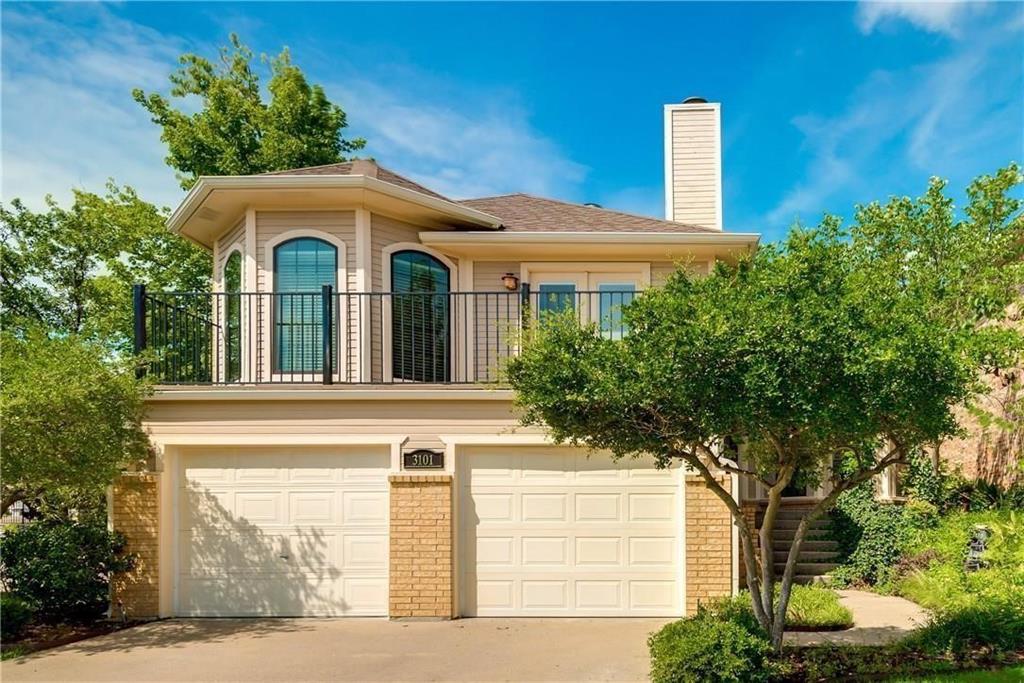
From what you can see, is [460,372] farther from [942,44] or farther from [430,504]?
[942,44]

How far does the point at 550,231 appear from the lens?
10.3 metres

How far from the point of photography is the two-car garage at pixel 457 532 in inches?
327

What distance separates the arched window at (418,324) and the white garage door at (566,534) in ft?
6.78

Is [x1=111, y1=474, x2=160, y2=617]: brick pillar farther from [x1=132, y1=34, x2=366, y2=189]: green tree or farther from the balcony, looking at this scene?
[x1=132, y1=34, x2=366, y2=189]: green tree

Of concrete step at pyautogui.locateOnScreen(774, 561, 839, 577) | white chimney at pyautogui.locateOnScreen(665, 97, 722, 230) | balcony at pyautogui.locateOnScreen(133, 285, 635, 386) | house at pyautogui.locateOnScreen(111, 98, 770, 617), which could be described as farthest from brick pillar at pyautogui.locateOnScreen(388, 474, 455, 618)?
white chimney at pyautogui.locateOnScreen(665, 97, 722, 230)

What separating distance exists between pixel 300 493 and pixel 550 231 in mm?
4840

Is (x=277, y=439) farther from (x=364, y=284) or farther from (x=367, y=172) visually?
(x=367, y=172)

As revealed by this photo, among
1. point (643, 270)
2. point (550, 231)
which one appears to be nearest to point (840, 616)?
point (643, 270)

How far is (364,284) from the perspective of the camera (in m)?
9.62

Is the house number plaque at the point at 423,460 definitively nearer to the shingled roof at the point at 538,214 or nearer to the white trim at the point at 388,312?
the white trim at the point at 388,312

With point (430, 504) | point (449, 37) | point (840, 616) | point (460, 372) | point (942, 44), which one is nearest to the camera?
point (840, 616)

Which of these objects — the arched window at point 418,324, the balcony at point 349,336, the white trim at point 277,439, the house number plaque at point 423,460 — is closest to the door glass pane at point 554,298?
the balcony at point 349,336

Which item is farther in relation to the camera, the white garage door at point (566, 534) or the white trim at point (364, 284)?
the white trim at point (364, 284)

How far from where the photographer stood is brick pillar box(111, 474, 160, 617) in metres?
8.16
